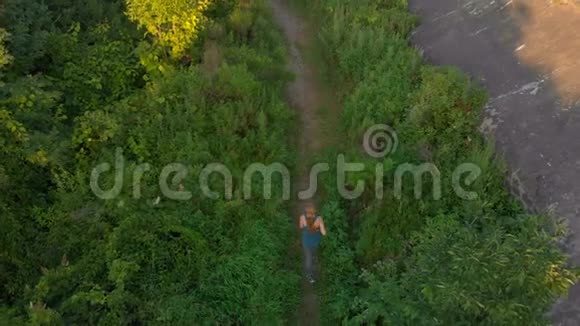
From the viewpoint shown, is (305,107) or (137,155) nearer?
(137,155)

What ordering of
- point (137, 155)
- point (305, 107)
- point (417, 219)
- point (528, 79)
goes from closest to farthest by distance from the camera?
1. point (417, 219)
2. point (137, 155)
3. point (528, 79)
4. point (305, 107)

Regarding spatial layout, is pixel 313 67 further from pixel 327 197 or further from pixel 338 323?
pixel 338 323

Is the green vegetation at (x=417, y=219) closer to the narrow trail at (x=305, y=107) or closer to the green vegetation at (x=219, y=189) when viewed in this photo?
the green vegetation at (x=219, y=189)

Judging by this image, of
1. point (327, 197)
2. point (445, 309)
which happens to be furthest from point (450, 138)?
point (445, 309)

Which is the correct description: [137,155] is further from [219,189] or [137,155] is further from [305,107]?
[305,107]

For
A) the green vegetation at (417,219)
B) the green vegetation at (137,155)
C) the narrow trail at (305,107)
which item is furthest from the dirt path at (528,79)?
the green vegetation at (137,155)

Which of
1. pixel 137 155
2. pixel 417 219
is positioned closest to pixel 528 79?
pixel 417 219

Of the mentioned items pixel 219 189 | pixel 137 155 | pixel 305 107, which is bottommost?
pixel 219 189
